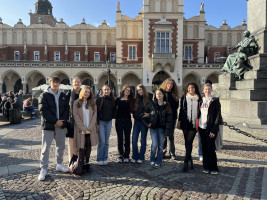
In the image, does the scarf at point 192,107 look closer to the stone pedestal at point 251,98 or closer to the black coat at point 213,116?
the black coat at point 213,116

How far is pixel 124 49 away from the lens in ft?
91.9

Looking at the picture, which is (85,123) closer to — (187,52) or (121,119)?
(121,119)

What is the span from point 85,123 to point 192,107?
6.85 feet

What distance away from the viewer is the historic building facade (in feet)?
83.5

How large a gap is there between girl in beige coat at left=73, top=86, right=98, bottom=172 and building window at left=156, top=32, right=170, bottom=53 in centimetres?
2326

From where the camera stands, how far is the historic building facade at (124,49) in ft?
83.5

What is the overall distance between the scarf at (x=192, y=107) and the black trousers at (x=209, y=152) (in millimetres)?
254

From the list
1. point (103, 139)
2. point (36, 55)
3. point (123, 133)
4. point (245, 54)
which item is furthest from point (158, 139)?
point (36, 55)

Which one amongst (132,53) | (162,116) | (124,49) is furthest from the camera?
(132,53)

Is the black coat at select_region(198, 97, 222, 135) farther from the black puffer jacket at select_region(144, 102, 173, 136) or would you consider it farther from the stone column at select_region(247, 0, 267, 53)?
the stone column at select_region(247, 0, 267, 53)

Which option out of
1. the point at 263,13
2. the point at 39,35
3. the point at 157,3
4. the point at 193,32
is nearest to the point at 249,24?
the point at 263,13

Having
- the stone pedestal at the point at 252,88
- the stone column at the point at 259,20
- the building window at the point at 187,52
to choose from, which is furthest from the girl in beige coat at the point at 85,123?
the building window at the point at 187,52

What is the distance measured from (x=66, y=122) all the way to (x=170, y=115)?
6.55 ft

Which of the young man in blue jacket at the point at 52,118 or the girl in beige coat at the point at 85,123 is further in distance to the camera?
the girl in beige coat at the point at 85,123
